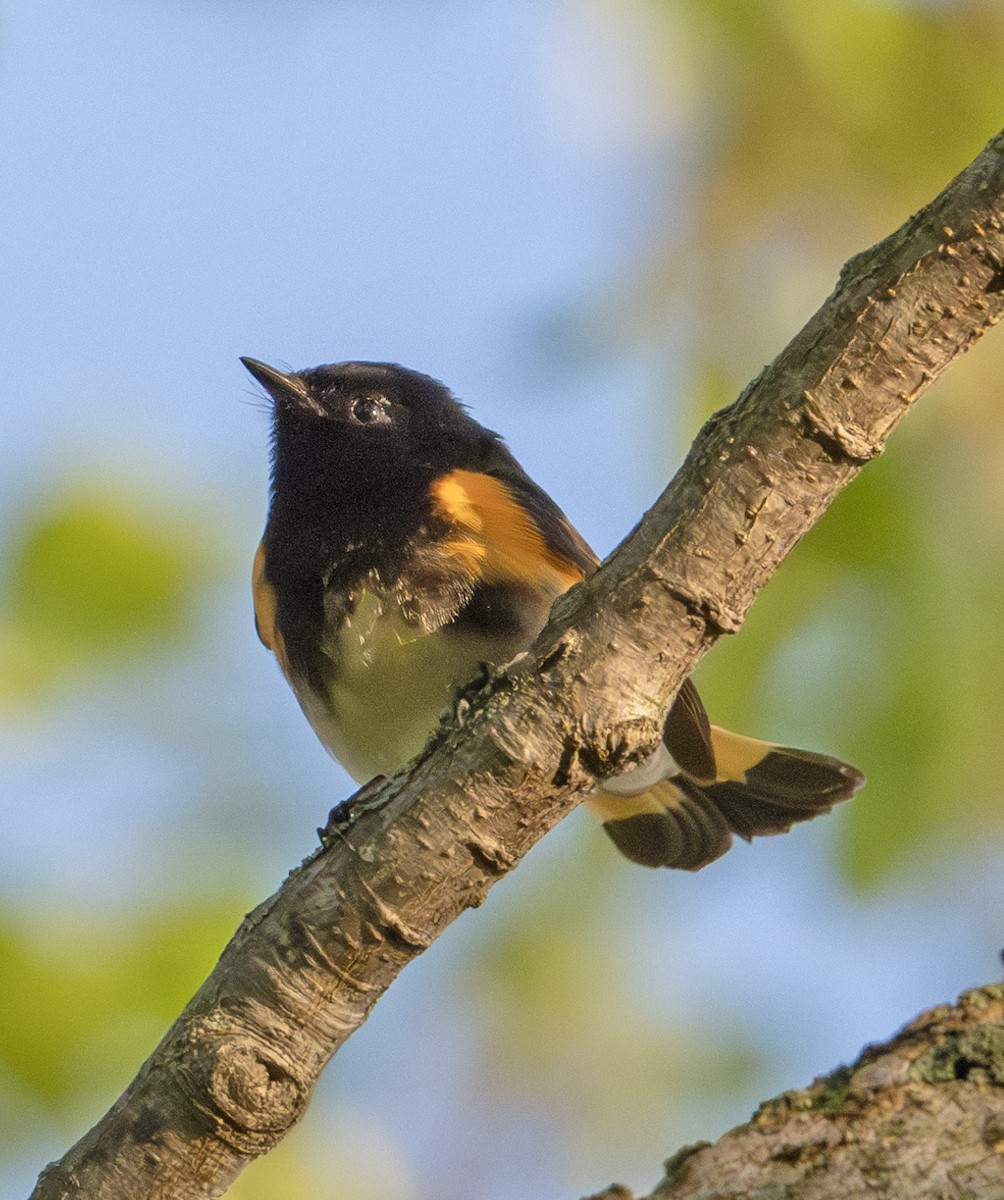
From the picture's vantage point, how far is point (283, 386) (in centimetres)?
409

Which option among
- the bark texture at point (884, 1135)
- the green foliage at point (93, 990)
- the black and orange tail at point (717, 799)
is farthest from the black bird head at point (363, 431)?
the bark texture at point (884, 1135)

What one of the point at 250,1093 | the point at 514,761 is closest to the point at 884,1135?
the point at 514,761

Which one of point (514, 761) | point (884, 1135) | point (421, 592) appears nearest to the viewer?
point (884, 1135)

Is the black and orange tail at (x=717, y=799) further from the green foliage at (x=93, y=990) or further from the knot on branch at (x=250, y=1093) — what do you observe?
the knot on branch at (x=250, y=1093)

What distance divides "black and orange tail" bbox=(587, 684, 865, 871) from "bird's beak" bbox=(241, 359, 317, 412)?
4.56 feet

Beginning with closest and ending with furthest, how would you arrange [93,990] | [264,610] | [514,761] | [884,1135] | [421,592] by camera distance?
[884,1135] → [514,761] → [93,990] → [421,592] → [264,610]

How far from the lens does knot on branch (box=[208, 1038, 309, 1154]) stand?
2.01m

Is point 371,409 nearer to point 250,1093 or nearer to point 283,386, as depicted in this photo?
point 283,386

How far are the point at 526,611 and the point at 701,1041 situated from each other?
147 centimetres

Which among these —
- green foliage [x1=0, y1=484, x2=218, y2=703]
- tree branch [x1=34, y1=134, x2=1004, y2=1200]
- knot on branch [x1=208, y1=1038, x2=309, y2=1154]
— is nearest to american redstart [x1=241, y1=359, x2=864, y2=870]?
green foliage [x1=0, y1=484, x2=218, y2=703]

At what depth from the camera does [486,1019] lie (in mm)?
4098

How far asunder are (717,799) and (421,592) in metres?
1.32

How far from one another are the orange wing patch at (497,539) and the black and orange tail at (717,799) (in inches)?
22.5

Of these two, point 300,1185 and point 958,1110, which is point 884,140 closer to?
point 958,1110
